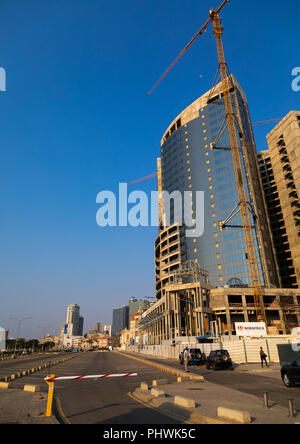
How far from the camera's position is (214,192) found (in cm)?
10456

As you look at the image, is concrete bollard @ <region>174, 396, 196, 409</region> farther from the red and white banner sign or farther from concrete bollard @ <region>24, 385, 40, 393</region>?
the red and white banner sign

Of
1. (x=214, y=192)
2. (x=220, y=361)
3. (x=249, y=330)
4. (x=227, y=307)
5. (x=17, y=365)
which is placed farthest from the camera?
(x=214, y=192)

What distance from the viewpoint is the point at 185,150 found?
121000 mm

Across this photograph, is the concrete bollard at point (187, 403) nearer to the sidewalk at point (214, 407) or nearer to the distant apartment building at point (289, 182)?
the sidewalk at point (214, 407)

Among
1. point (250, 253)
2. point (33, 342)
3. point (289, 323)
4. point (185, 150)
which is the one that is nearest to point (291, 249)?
point (250, 253)

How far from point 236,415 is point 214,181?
101852mm

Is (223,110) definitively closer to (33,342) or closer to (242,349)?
(242,349)

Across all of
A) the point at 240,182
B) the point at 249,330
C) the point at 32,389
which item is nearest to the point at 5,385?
the point at 32,389

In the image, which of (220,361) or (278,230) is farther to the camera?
(278,230)

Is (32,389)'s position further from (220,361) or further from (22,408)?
(220,361)

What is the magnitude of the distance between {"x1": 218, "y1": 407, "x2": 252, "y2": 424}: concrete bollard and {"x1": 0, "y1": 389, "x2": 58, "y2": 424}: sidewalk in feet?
15.0

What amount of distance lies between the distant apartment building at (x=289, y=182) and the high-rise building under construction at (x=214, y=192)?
601cm

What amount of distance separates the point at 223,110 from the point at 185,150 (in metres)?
20.6

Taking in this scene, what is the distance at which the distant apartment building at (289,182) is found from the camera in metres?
98.2
